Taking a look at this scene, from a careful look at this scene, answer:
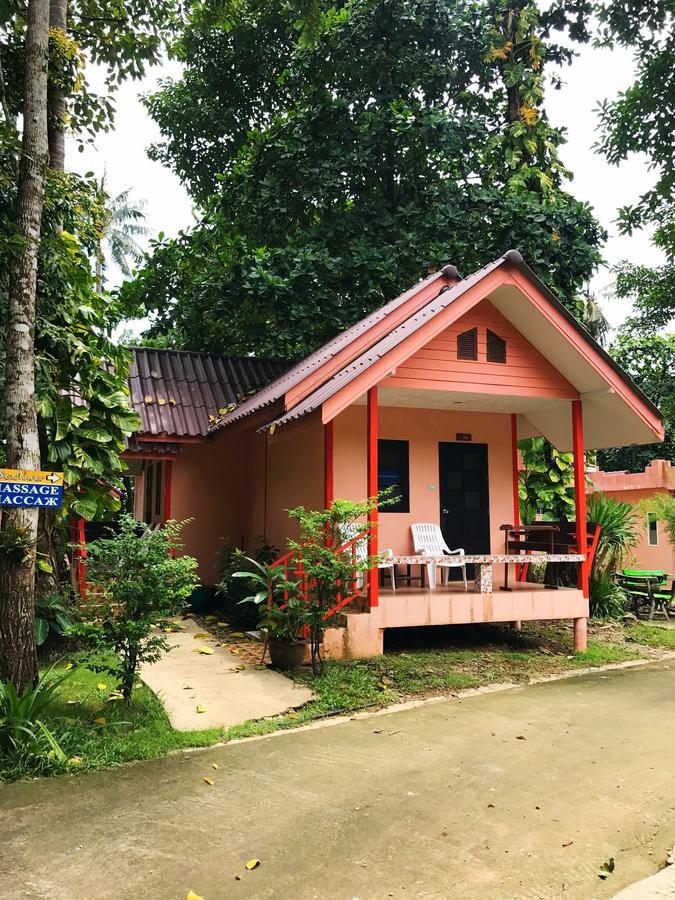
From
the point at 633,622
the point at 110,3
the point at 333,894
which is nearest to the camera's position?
the point at 333,894

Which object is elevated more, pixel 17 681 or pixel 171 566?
pixel 171 566

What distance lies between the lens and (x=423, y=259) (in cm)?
1552

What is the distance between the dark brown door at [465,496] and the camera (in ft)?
36.0

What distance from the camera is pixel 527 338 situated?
9.37 metres

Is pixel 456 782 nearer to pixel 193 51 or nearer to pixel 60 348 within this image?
pixel 60 348

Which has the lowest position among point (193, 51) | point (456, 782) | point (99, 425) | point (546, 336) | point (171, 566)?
point (456, 782)

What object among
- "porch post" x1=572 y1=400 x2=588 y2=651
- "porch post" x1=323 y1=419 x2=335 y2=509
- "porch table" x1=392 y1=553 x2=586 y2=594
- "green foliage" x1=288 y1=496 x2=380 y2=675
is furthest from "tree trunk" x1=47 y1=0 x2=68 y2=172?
"porch post" x1=572 y1=400 x2=588 y2=651

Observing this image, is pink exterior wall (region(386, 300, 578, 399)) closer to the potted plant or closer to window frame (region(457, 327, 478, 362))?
window frame (region(457, 327, 478, 362))

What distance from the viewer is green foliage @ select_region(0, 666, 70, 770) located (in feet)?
15.7

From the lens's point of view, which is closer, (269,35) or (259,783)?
(259,783)

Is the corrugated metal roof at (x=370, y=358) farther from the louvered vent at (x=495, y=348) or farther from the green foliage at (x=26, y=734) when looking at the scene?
the green foliage at (x=26, y=734)

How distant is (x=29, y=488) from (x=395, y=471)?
20.8 ft

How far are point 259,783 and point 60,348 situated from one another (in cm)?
456

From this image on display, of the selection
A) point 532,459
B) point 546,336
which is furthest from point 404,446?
point 532,459
